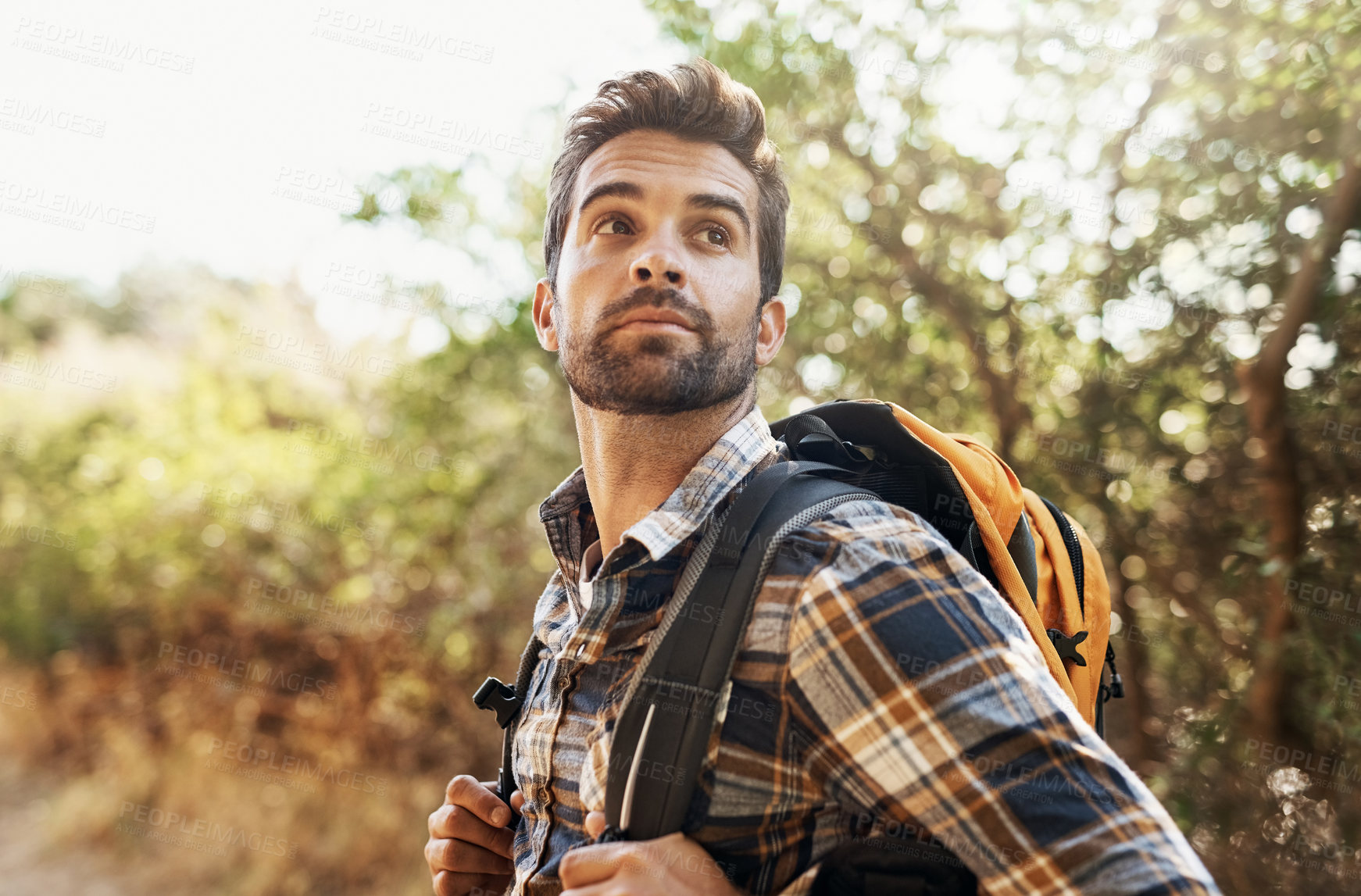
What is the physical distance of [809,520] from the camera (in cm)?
123

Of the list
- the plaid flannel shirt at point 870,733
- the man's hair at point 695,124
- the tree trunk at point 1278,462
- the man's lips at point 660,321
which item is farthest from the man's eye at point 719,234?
the tree trunk at point 1278,462

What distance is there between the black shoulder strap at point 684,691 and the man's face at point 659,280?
0.47m

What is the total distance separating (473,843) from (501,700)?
28 cm

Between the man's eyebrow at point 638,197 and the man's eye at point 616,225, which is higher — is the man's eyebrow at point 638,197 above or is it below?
above

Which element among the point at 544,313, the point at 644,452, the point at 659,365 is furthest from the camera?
the point at 544,313

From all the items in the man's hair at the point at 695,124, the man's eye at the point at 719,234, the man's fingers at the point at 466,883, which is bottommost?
the man's fingers at the point at 466,883

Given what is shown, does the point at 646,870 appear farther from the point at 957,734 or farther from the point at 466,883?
the point at 466,883

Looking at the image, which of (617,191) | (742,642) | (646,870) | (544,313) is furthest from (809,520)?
(544,313)

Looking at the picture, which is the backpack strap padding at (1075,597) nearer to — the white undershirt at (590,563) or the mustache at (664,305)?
the mustache at (664,305)

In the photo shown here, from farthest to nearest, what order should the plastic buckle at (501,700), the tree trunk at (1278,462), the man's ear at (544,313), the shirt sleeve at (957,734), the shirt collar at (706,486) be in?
the tree trunk at (1278,462), the man's ear at (544,313), the plastic buckle at (501,700), the shirt collar at (706,486), the shirt sleeve at (957,734)

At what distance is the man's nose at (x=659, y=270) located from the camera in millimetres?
1629

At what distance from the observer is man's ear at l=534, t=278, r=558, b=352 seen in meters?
2.12

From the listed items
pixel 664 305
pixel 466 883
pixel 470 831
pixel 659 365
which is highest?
pixel 664 305

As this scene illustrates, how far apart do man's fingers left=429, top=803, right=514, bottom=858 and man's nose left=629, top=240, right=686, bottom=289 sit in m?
1.16
